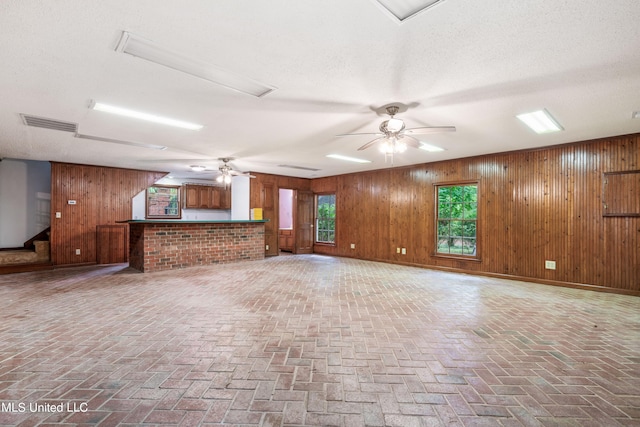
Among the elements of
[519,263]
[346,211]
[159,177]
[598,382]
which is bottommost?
[598,382]

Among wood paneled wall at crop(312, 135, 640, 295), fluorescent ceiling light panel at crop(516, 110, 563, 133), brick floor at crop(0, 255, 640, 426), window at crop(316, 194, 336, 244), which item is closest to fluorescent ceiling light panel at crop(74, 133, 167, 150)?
brick floor at crop(0, 255, 640, 426)

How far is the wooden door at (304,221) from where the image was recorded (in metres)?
8.74

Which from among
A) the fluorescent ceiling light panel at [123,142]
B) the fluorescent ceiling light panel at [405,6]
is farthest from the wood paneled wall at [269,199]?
the fluorescent ceiling light panel at [405,6]

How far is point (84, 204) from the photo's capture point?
658cm

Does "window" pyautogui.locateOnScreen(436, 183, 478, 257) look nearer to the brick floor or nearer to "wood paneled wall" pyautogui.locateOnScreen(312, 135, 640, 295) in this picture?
"wood paneled wall" pyautogui.locateOnScreen(312, 135, 640, 295)

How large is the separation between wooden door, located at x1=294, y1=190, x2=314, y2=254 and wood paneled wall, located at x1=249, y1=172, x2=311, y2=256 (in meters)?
0.67

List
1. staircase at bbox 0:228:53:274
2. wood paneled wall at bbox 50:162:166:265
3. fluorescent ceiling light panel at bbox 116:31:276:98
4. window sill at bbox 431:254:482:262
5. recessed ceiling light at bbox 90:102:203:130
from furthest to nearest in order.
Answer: wood paneled wall at bbox 50:162:166:265, window sill at bbox 431:254:482:262, staircase at bbox 0:228:53:274, recessed ceiling light at bbox 90:102:203:130, fluorescent ceiling light panel at bbox 116:31:276:98

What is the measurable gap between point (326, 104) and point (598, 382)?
3.28 meters

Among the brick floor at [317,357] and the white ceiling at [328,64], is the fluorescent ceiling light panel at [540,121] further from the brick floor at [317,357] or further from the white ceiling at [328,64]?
the brick floor at [317,357]

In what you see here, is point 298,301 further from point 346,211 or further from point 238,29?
point 346,211

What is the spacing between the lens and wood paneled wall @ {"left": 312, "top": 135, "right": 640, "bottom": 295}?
4.30 metres

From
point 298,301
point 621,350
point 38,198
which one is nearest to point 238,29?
point 298,301

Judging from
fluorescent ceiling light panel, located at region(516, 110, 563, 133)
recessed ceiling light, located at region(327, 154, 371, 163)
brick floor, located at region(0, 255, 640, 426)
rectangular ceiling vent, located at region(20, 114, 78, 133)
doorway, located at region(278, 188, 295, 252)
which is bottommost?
brick floor, located at region(0, 255, 640, 426)

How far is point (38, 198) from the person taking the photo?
22.1 feet
